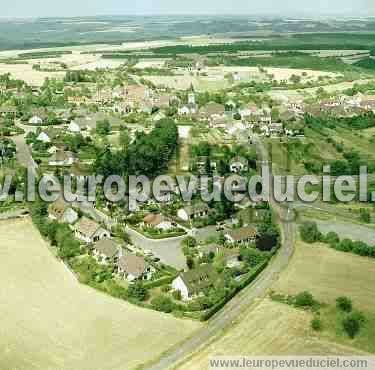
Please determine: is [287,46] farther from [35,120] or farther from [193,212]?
[193,212]

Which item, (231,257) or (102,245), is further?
(102,245)

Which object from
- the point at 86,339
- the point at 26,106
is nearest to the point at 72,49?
the point at 26,106

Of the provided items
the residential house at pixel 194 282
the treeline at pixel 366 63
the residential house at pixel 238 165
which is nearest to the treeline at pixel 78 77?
the treeline at pixel 366 63

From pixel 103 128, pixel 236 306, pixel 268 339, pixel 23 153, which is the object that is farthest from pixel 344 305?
pixel 103 128

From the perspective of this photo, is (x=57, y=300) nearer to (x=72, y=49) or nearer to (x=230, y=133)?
(x=230, y=133)

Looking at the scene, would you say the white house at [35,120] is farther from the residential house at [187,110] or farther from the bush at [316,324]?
the bush at [316,324]

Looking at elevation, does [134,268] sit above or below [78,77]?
below

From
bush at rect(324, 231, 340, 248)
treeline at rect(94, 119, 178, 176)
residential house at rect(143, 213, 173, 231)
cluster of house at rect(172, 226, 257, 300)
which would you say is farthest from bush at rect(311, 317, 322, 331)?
treeline at rect(94, 119, 178, 176)
